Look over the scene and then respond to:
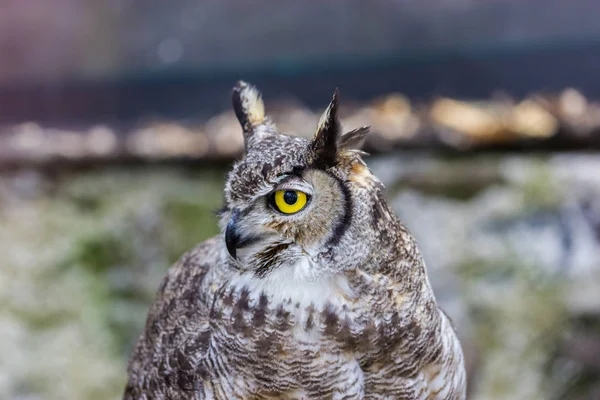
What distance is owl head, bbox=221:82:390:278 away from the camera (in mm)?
732

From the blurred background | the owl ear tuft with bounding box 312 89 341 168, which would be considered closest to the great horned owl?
the owl ear tuft with bounding box 312 89 341 168

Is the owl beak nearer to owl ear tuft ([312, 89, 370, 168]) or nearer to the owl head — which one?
the owl head

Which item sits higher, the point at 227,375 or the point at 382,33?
the point at 382,33

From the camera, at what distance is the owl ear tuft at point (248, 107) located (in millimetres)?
882

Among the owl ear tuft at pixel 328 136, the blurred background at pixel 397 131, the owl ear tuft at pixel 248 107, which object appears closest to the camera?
the owl ear tuft at pixel 328 136

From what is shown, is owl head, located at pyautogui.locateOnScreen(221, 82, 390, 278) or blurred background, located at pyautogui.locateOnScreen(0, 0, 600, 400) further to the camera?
blurred background, located at pyautogui.locateOnScreen(0, 0, 600, 400)

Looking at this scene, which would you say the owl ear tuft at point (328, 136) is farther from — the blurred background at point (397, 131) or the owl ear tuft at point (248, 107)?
the blurred background at point (397, 131)

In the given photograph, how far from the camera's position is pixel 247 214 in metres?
0.76

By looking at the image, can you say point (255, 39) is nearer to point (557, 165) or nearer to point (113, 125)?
point (113, 125)

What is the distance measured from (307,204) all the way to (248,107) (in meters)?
0.24

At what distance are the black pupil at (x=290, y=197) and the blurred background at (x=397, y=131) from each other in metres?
1.16

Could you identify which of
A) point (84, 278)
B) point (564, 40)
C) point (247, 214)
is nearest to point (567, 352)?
point (564, 40)

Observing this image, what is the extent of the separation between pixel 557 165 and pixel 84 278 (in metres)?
1.70

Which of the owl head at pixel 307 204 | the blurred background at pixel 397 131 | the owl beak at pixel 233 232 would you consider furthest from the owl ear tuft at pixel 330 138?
the blurred background at pixel 397 131
